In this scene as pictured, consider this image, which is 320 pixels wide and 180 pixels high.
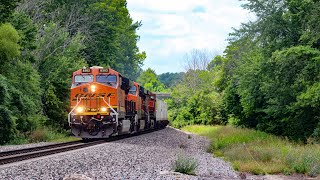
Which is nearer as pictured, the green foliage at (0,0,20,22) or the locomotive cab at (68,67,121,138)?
the green foliage at (0,0,20,22)

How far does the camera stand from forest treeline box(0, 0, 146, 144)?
22.6 meters

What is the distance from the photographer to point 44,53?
33656 millimetres

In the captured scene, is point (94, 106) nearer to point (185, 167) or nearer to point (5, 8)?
point (5, 8)

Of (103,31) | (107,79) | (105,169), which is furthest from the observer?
(103,31)

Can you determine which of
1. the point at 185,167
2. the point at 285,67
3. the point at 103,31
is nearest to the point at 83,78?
the point at 285,67

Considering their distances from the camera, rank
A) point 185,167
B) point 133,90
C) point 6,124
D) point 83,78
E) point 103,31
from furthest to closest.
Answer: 1. point 103,31
2. point 133,90
3. point 83,78
4. point 6,124
5. point 185,167

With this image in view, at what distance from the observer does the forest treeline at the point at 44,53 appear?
74.2 feet

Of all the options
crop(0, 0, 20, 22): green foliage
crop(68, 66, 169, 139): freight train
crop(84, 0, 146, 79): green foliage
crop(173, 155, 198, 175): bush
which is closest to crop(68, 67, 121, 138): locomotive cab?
crop(68, 66, 169, 139): freight train

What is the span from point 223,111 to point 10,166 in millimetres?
46459

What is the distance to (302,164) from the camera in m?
14.1

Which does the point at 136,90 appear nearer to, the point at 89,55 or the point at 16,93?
the point at 16,93

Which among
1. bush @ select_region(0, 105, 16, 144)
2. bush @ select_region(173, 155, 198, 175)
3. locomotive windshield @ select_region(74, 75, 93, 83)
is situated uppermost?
locomotive windshield @ select_region(74, 75, 93, 83)

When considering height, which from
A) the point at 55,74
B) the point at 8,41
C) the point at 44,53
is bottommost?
the point at 55,74

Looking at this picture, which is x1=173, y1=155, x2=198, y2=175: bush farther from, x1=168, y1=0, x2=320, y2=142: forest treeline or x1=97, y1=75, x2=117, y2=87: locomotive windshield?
x1=97, y1=75, x2=117, y2=87: locomotive windshield
